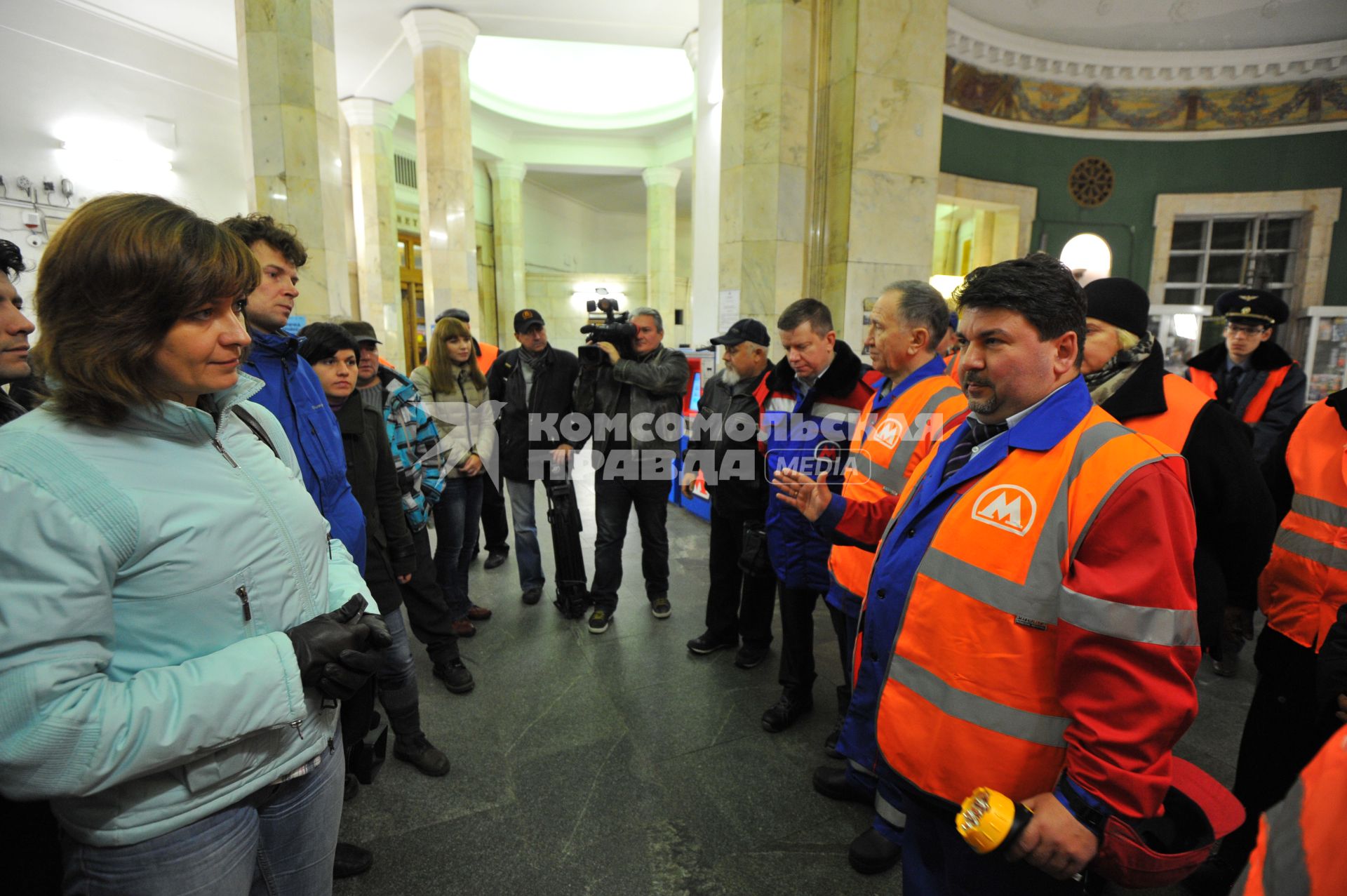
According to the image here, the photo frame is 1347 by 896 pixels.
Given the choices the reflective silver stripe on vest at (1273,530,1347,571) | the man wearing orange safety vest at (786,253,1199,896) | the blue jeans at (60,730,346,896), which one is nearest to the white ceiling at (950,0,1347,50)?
the reflective silver stripe on vest at (1273,530,1347,571)

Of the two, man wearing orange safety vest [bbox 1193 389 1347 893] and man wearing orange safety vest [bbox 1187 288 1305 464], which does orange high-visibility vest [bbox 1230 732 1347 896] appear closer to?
man wearing orange safety vest [bbox 1193 389 1347 893]

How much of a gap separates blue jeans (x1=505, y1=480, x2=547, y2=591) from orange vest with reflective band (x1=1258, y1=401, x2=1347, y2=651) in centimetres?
368

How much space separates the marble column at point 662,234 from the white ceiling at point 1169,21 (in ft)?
30.9

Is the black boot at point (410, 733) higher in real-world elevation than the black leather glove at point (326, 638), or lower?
lower

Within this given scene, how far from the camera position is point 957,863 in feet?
4.05

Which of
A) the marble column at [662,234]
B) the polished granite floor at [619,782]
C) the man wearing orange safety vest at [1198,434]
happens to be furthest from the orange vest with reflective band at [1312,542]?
the marble column at [662,234]

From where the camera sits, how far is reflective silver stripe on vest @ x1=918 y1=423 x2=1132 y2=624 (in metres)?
1.09

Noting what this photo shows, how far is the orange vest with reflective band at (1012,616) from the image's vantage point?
1.07 metres

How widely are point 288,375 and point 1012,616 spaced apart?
2166 millimetres

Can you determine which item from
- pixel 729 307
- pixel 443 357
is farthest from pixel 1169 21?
pixel 443 357

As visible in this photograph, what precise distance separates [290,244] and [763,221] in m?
4.30

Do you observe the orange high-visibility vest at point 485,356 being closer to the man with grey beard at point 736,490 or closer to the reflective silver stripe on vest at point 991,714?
the man with grey beard at point 736,490

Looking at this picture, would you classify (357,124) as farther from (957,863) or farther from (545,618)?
(957,863)

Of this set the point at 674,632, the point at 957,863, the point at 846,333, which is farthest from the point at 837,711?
the point at 846,333
